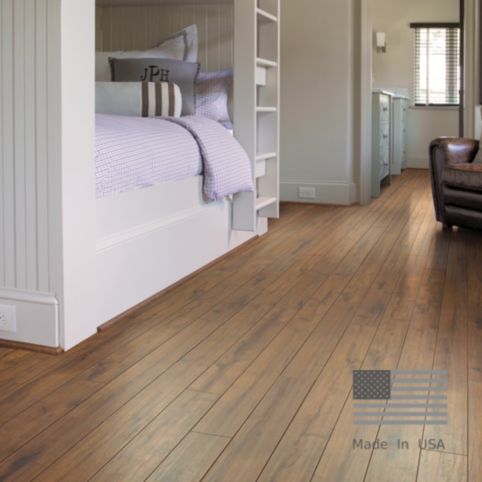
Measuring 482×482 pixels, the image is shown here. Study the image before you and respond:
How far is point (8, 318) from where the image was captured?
2350mm

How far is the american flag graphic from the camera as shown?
1.79m

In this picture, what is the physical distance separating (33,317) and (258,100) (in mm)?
2509

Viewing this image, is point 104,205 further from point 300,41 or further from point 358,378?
point 300,41

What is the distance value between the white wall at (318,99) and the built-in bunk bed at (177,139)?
1411 millimetres

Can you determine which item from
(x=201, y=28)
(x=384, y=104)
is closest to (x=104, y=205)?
(x=201, y=28)

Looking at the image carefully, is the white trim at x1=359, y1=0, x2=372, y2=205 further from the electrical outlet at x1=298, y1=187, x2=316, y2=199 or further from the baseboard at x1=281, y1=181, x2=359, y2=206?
the electrical outlet at x1=298, y1=187, x2=316, y2=199

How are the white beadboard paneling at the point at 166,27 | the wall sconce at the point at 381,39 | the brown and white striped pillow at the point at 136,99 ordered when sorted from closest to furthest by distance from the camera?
the brown and white striped pillow at the point at 136,99 → the white beadboard paneling at the point at 166,27 → the wall sconce at the point at 381,39

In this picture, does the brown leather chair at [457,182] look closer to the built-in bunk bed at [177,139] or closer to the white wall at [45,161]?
the built-in bunk bed at [177,139]

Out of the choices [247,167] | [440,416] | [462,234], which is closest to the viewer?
[440,416]

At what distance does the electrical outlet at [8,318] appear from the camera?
2.34m

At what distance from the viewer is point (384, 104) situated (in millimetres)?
6992

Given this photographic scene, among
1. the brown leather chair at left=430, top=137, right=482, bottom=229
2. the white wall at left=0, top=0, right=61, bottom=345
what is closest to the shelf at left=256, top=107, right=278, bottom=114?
the brown leather chair at left=430, top=137, right=482, bottom=229

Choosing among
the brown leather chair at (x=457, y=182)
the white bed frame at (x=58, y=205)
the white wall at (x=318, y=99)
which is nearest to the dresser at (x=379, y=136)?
the white wall at (x=318, y=99)

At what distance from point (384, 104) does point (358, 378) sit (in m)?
5.31
